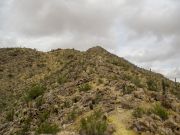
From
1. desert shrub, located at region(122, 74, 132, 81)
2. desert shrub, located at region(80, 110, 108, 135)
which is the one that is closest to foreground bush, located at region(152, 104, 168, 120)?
desert shrub, located at region(80, 110, 108, 135)

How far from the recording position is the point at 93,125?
21.4 meters

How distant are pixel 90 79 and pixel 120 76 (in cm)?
299

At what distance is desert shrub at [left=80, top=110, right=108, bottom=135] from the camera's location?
21.0 metres

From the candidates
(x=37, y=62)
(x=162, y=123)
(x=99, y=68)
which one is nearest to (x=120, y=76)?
(x=99, y=68)

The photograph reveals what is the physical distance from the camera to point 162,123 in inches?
922

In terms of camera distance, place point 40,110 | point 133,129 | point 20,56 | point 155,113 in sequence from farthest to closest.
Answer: point 20,56 < point 40,110 < point 155,113 < point 133,129

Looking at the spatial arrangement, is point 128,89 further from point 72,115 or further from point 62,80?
point 62,80

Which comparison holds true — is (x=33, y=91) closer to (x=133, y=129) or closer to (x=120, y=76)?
(x=120, y=76)

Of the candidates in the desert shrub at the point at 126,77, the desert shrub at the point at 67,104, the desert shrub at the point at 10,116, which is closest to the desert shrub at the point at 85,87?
the desert shrub at the point at 67,104

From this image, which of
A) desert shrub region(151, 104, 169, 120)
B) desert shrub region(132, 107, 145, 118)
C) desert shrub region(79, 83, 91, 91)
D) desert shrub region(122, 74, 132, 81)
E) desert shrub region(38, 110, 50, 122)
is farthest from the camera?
desert shrub region(122, 74, 132, 81)

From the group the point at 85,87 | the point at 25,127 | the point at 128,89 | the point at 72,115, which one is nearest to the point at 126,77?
the point at 85,87

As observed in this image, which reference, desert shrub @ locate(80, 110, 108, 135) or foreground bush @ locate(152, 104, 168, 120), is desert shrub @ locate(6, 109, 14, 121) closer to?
desert shrub @ locate(80, 110, 108, 135)

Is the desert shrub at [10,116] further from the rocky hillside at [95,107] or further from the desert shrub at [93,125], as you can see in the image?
the desert shrub at [93,125]

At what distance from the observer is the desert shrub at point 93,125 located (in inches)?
828
